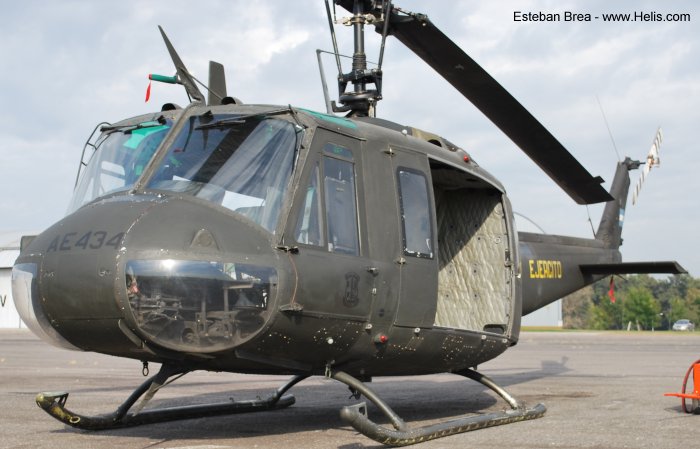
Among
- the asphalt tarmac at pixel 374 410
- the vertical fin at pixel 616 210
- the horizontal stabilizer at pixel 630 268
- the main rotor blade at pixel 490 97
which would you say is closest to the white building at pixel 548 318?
the asphalt tarmac at pixel 374 410

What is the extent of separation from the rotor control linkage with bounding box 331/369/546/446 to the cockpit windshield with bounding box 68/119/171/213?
217 cm

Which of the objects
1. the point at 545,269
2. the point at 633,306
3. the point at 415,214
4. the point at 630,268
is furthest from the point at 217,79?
the point at 633,306

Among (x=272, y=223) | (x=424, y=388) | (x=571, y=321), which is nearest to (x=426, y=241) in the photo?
(x=272, y=223)

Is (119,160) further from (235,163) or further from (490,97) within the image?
(490,97)

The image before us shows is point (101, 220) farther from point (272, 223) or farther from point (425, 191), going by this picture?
point (425, 191)

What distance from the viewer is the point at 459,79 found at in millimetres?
8297

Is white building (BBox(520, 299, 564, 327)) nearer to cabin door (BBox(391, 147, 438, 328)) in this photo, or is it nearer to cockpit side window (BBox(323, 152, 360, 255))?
cabin door (BBox(391, 147, 438, 328))

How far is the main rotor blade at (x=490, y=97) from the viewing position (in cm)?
797

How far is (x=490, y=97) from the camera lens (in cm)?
838

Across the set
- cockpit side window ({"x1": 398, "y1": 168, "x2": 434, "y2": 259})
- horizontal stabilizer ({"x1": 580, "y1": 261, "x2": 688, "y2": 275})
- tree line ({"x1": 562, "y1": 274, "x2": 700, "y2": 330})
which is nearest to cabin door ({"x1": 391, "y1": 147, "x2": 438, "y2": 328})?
cockpit side window ({"x1": 398, "y1": 168, "x2": 434, "y2": 259})

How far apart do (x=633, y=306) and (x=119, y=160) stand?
305 feet

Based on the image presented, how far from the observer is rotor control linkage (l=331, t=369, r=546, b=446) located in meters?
5.81

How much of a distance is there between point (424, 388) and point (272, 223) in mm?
6246

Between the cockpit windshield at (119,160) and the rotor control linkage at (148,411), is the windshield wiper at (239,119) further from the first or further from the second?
the rotor control linkage at (148,411)
